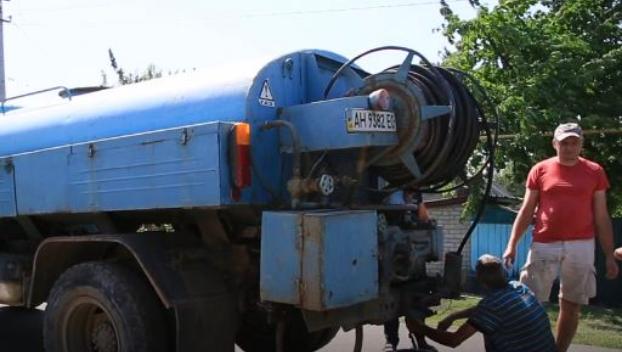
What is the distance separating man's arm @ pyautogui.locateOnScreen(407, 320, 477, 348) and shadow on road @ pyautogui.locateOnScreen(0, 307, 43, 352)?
3.62m

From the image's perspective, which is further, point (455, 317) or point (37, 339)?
point (37, 339)

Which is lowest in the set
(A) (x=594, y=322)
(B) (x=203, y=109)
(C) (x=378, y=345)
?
(A) (x=594, y=322)

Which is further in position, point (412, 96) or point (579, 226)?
point (579, 226)

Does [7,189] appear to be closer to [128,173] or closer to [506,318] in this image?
[128,173]

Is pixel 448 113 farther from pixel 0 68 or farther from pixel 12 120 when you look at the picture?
pixel 0 68

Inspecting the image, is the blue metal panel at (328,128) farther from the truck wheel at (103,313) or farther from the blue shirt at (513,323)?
the truck wheel at (103,313)

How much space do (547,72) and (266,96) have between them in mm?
6056

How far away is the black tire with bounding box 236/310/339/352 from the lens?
221 inches

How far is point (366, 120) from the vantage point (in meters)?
4.26

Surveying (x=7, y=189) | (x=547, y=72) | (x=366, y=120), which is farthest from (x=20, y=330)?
(x=547, y=72)

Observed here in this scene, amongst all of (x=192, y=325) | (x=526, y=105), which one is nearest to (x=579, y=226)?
(x=192, y=325)

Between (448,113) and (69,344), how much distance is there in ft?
9.55

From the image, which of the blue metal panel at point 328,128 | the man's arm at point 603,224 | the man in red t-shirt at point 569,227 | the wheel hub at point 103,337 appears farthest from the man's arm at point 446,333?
the wheel hub at point 103,337

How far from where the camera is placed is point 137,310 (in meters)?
4.44
